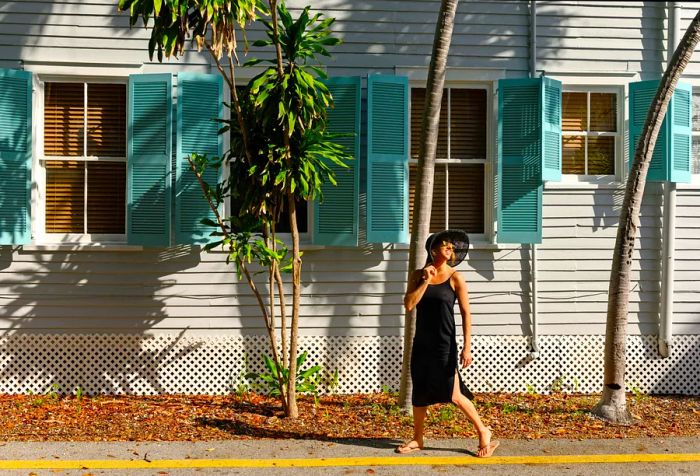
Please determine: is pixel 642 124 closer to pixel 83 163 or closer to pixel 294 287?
pixel 294 287

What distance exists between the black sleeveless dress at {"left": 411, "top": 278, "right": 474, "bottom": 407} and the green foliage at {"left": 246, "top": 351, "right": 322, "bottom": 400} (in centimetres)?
180

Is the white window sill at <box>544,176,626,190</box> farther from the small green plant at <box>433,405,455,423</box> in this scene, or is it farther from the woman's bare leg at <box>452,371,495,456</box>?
the woman's bare leg at <box>452,371,495,456</box>

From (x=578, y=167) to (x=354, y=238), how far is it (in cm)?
292

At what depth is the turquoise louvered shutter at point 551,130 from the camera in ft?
29.7

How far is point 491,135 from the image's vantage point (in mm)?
9445

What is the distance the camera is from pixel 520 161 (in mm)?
9188

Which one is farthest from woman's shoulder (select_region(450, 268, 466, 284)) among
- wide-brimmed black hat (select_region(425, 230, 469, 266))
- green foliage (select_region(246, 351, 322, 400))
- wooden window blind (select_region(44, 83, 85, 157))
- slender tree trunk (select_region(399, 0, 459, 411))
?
wooden window blind (select_region(44, 83, 85, 157))

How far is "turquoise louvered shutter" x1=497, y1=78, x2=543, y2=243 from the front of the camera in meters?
9.12

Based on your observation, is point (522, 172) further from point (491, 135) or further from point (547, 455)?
point (547, 455)

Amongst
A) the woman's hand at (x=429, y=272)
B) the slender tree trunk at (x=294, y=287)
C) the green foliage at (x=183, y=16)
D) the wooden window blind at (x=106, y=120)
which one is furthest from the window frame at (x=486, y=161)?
the wooden window blind at (x=106, y=120)

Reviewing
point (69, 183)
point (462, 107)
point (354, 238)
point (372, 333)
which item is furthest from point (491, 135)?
point (69, 183)

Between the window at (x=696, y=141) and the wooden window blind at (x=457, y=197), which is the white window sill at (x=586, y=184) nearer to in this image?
the wooden window blind at (x=457, y=197)

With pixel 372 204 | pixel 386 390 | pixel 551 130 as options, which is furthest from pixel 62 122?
pixel 551 130

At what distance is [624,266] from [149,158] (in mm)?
5201
